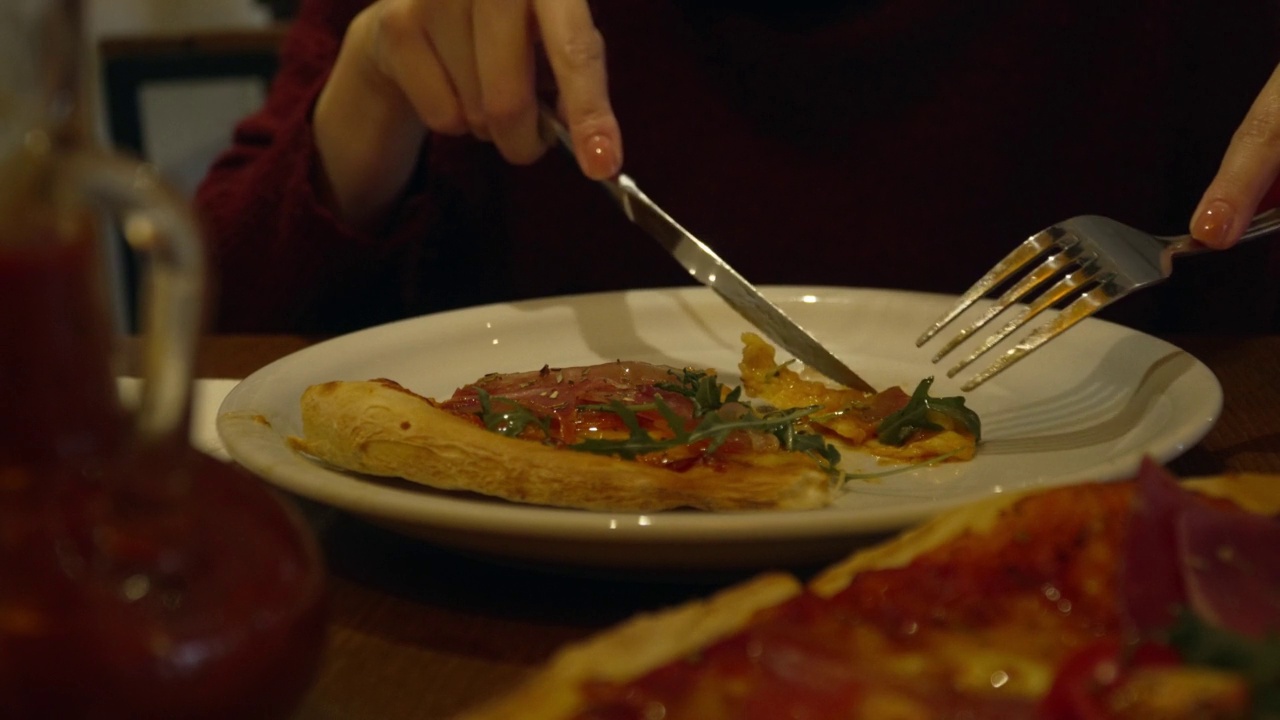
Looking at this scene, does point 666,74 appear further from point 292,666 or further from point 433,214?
point 292,666

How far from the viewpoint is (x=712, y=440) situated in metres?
0.99

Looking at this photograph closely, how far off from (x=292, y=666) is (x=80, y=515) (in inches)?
4.5

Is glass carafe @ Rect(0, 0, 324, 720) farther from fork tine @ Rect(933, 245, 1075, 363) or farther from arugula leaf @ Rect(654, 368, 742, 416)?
fork tine @ Rect(933, 245, 1075, 363)

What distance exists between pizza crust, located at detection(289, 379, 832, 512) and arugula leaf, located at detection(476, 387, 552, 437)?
47 millimetres

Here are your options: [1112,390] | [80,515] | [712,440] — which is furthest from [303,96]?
[80,515]

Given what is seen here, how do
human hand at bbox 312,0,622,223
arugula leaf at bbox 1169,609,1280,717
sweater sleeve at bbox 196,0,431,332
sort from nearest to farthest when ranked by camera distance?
arugula leaf at bbox 1169,609,1280,717 < human hand at bbox 312,0,622,223 < sweater sleeve at bbox 196,0,431,332

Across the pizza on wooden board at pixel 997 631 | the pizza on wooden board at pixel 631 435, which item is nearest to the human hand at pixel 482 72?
the pizza on wooden board at pixel 631 435

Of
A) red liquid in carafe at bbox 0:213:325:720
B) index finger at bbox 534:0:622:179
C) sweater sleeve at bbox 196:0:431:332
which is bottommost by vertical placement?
sweater sleeve at bbox 196:0:431:332

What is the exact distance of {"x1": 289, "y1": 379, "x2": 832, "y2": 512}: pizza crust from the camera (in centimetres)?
86

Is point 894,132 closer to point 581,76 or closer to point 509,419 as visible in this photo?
point 581,76

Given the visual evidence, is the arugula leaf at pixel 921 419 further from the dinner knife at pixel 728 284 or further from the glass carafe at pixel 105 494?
the glass carafe at pixel 105 494

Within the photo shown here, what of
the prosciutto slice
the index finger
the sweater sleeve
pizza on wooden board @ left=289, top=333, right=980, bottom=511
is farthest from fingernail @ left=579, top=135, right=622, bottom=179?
the prosciutto slice

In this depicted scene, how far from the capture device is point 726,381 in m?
1.31

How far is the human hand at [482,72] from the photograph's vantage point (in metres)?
1.29
